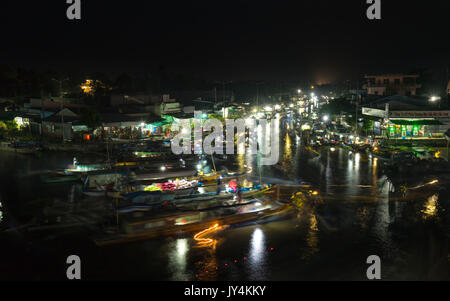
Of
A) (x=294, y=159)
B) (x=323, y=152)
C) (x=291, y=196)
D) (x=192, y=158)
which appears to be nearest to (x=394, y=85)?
(x=323, y=152)

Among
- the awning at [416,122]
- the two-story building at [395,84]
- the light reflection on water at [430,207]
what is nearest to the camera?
the light reflection on water at [430,207]

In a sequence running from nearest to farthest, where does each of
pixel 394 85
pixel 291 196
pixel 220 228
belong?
pixel 220 228 → pixel 291 196 → pixel 394 85

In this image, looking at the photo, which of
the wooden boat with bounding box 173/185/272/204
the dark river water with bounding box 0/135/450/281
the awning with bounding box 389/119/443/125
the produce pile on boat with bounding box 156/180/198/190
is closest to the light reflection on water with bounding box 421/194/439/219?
the dark river water with bounding box 0/135/450/281

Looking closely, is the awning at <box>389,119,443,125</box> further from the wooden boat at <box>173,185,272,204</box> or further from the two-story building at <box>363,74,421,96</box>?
the two-story building at <box>363,74,421,96</box>

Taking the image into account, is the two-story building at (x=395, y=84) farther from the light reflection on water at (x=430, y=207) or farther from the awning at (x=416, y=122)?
the light reflection on water at (x=430, y=207)

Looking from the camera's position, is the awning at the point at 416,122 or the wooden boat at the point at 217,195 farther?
the awning at the point at 416,122

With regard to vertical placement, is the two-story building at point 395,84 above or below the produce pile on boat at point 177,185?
above

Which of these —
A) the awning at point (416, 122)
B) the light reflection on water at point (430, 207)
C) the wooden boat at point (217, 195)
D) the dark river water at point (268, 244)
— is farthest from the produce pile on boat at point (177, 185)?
the awning at point (416, 122)

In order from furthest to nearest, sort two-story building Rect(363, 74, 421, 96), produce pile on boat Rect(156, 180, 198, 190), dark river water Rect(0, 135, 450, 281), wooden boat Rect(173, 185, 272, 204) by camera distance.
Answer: two-story building Rect(363, 74, 421, 96)
produce pile on boat Rect(156, 180, 198, 190)
wooden boat Rect(173, 185, 272, 204)
dark river water Rect(0, 135, 450, 281)
